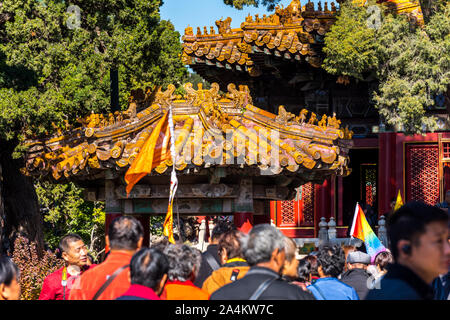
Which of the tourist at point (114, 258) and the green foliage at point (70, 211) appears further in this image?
the green foliage at point (70, 211)

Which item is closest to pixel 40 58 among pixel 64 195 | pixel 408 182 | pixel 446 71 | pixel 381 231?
pixel 446 71

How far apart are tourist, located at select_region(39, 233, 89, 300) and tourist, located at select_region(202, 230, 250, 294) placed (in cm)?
116

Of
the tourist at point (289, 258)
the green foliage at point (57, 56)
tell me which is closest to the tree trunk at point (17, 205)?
the green foliage at point (57, 56)

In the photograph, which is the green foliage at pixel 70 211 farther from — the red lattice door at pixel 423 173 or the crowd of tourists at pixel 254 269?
the crowd of tourists at pixel 254 269

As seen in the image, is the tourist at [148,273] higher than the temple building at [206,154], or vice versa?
the temple building at [206,154]

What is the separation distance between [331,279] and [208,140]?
385 cm

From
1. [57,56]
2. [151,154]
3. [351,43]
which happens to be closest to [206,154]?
[151,154]

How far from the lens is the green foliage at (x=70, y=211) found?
21.7 metres

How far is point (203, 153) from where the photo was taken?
8.70m

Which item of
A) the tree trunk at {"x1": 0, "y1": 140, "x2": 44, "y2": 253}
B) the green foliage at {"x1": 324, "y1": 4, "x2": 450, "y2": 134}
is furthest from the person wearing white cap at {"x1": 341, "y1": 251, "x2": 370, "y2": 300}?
the tree trunk at {"x1": 0, "y1": 140, "x2": 44, "y2": 253}

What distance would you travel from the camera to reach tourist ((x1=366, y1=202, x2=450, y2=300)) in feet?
11.4

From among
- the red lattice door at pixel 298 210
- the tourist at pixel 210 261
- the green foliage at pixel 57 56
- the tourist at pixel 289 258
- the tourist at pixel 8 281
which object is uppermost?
the green foliage at pixel 57 56

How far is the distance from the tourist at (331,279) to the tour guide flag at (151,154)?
275 centimetres

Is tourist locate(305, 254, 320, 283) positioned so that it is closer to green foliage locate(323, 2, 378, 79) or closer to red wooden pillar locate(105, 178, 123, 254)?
red wooden pillar locate(105, 178, 123, 254)
